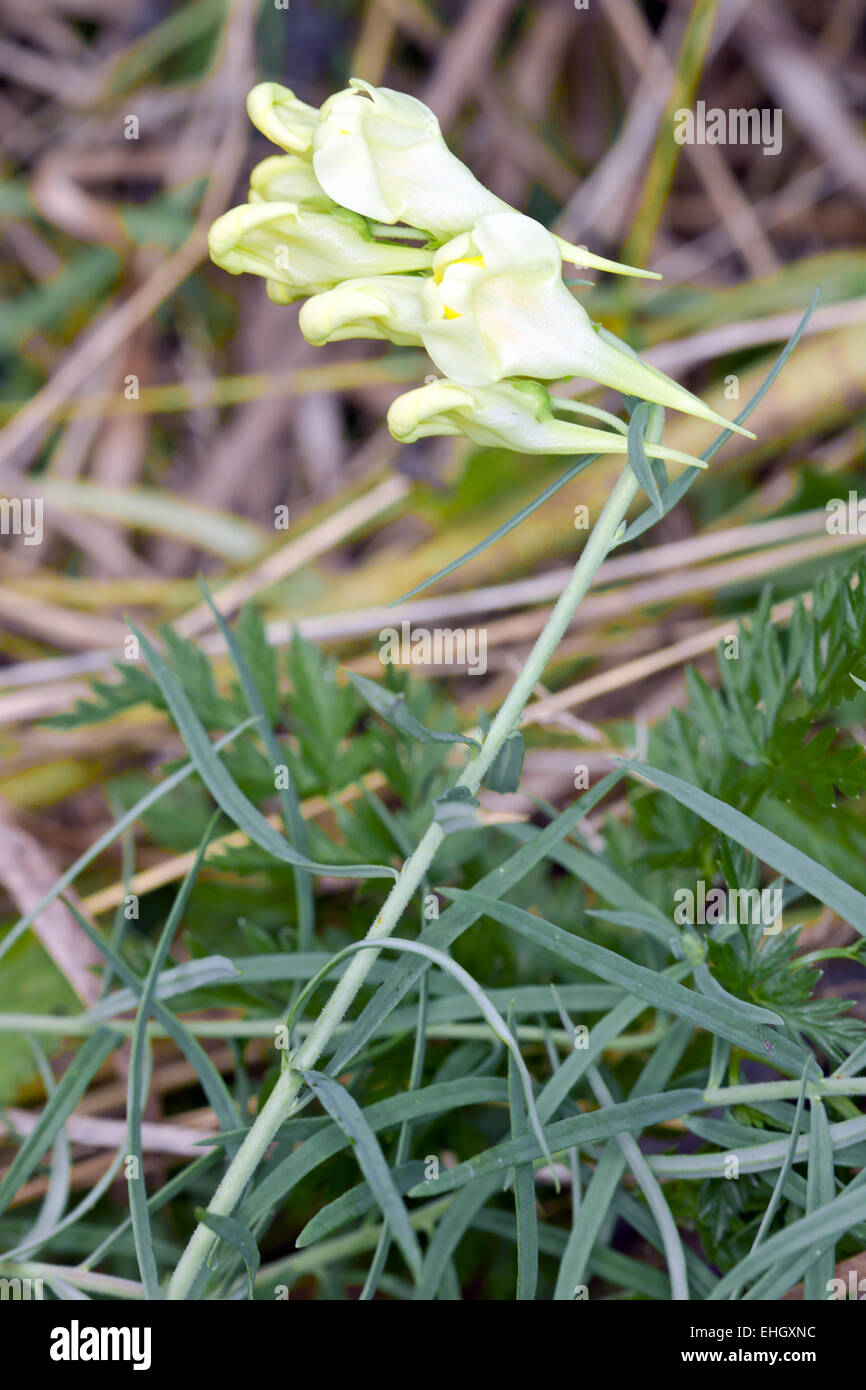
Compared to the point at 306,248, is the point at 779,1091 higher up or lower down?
lower down

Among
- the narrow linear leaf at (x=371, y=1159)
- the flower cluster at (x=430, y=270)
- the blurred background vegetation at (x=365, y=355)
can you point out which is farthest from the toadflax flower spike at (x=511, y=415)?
the blurred background vegetation at (x=365, y=355)

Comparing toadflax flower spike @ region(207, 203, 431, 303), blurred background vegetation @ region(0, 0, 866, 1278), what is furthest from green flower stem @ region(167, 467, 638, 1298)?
blurred background vegetation @ region(0, 0, 866, 1278)

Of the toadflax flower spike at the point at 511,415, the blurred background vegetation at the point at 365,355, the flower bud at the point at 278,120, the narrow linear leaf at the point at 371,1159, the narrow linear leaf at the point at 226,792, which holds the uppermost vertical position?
the blurred background vegetation at the point at 365,355

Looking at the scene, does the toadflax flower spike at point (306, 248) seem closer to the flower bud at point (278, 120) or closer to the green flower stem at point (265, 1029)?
the flower bud at point (278, 120)

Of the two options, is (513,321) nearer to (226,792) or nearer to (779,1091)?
(226,792)

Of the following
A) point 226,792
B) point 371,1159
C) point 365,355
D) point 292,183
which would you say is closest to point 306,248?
point 292,183

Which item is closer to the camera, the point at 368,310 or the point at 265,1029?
the point at 368,310

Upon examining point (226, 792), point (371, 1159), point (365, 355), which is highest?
point (365, 355)
